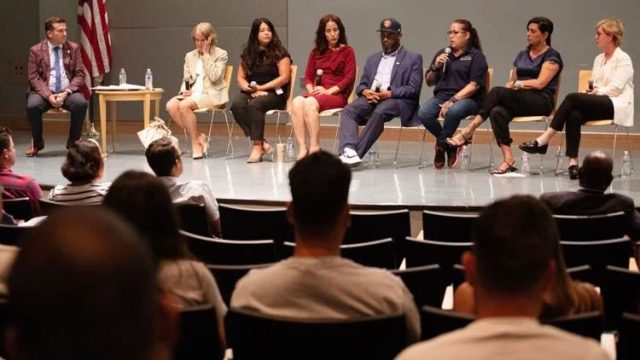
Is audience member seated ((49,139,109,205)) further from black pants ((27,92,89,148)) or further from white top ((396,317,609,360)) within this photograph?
black pants ((27,92,89,148))

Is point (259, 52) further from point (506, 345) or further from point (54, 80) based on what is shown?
point (506, 345)

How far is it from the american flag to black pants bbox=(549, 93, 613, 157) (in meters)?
5.47

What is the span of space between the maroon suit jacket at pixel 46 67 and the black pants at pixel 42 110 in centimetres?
8

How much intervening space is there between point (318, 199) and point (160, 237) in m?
0.43

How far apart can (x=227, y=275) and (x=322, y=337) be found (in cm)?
94

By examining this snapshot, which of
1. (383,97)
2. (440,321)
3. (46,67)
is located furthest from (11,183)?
(46,67)

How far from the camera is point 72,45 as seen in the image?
30.6 ft

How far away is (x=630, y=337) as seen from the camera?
7.16 feet

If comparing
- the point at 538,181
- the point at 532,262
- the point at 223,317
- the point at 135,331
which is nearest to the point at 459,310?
the point at 223,317

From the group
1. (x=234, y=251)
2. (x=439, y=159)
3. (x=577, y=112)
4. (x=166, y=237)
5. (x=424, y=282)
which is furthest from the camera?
(x=439, y=159)

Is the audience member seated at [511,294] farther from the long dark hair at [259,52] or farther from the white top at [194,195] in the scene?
the long dark hair at [259,52]

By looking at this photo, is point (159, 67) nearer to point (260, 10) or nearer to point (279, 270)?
point (260, 10)

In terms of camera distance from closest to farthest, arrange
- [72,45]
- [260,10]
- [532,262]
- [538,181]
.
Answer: [532,262] < [538,181] < [72,45] < [260,10]

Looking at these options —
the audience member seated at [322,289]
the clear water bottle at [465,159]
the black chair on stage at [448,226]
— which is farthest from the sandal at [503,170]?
the audience member seated at [322,289]
